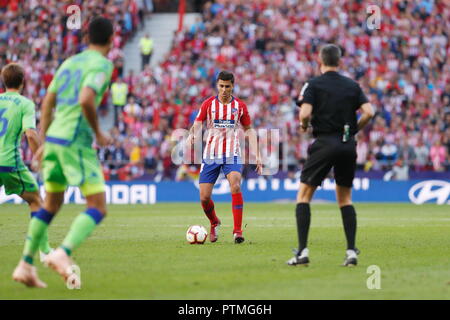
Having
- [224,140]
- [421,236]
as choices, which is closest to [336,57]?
[224,140]

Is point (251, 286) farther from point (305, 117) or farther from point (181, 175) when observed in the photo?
point (181, 175)

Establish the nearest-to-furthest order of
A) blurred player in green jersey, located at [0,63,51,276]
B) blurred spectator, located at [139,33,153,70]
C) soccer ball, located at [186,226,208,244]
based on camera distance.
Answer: blurred player in green jersey, located at [0,63,51,276]
soccer ball, located at [186,226,208,244]
blurred spectator, located at [139,33,153,70]

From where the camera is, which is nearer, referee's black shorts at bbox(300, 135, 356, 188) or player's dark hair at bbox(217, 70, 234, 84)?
referee's black shorts at bbox(300, 135, 356, 188)

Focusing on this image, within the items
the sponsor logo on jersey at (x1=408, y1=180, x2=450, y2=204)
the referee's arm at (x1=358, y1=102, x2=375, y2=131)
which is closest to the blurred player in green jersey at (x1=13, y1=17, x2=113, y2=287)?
the referee's arm at (x1=358, y1=102, x2=375, y2=131)

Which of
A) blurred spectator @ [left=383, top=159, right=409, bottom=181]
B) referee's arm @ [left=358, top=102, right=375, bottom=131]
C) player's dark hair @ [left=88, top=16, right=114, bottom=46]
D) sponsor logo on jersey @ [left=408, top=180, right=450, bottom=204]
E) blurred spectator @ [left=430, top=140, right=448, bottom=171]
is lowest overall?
sponsor logo on jersey @ [left=408, top=180, right=450, bottom=204]

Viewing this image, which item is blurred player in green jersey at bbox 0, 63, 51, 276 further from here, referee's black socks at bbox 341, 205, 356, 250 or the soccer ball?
referee's black socks at bbox 341, 205, 356, 250

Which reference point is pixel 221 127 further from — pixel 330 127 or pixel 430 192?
pixel 430 192

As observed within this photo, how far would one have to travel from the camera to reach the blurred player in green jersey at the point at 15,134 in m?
10.8

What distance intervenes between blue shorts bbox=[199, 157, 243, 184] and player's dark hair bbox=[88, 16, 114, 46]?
5699 millimetres

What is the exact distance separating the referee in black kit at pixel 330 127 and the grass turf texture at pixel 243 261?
24.5 inches

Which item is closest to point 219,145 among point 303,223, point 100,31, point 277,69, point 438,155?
point 303,223

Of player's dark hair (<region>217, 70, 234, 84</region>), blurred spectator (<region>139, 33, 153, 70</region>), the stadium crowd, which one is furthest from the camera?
A: blurred spectator (<region>139, 33, 153, 70</region>)

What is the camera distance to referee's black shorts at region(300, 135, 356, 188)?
10.4 metres

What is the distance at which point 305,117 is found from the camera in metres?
10.2
